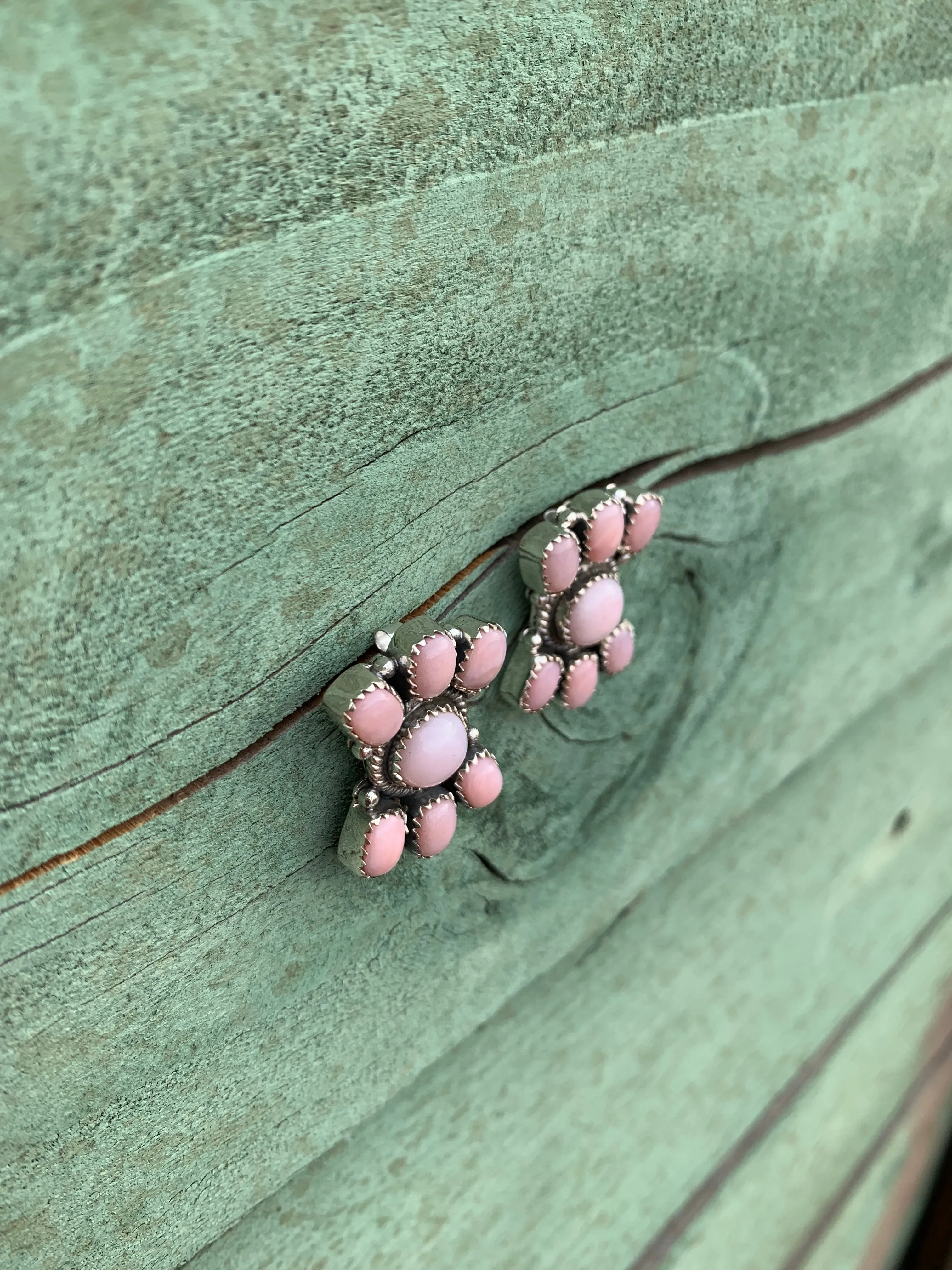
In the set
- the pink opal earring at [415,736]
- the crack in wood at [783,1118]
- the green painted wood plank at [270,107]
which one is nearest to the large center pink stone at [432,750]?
the pink opal earring at [415,736]

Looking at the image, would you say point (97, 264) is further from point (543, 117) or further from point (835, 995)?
point (835, 995)

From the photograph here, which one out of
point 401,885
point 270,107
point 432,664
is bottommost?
point 401,885

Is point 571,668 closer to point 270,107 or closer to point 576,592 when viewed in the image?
point 576,592

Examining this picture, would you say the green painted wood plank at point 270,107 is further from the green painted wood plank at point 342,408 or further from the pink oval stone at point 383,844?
the pink oval stone at point 383,844

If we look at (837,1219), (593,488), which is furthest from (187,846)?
(837,1219)

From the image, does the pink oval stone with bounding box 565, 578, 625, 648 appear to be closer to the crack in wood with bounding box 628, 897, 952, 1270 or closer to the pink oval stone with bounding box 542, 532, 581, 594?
the pink oval stone with bounding box 542, 532, 581, 594

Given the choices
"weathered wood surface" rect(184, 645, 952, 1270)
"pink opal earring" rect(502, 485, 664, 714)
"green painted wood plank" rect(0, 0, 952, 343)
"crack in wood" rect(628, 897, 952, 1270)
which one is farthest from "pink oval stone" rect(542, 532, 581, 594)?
"crack in wood" rect(628, 897, 952, 1270)

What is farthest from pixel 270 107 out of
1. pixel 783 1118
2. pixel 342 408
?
pixel 783 1118
